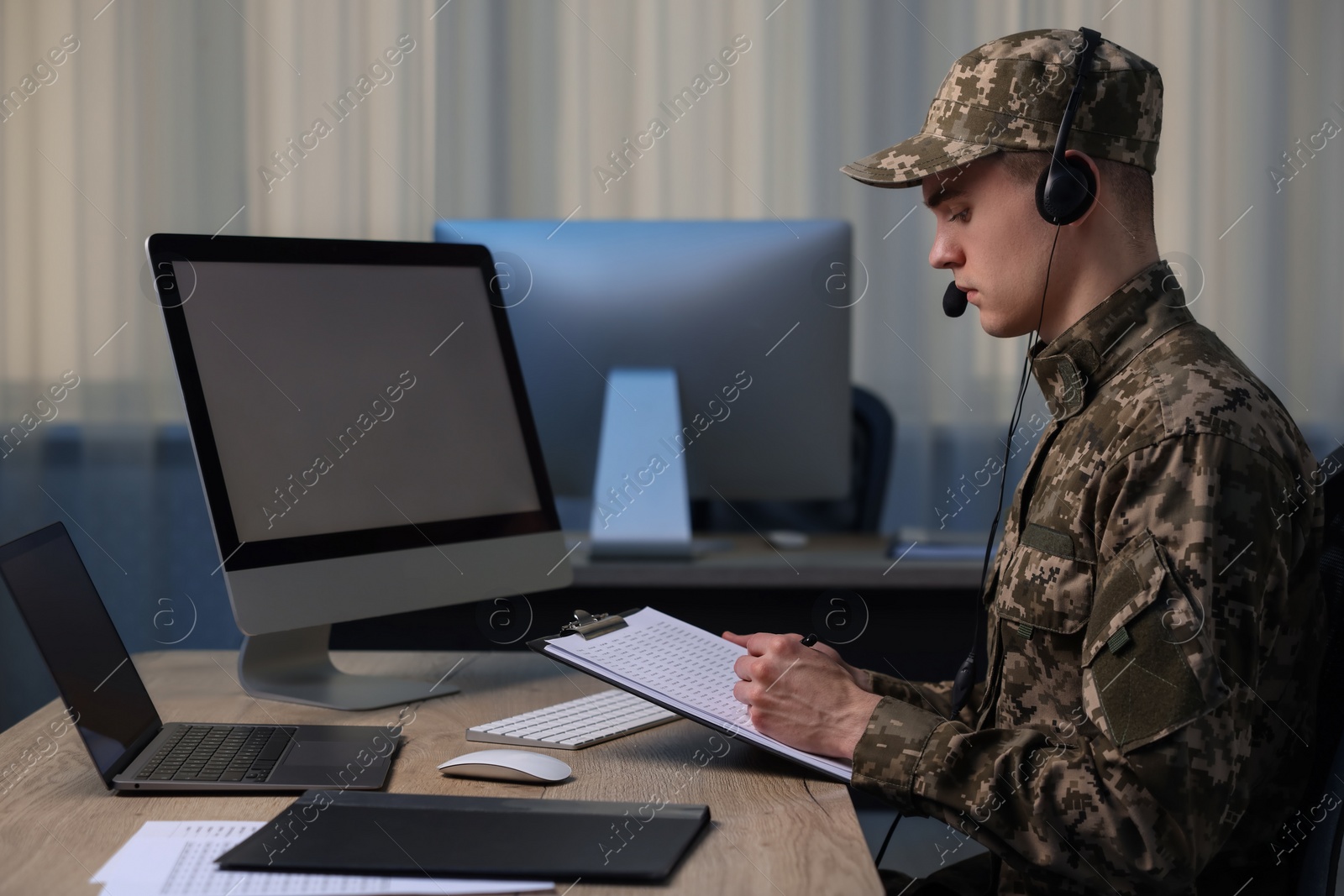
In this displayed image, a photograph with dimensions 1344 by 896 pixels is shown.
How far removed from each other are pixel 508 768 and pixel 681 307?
1.02m

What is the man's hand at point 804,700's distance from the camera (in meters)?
0.98

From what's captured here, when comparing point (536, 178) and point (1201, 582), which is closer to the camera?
point (1201, 582)

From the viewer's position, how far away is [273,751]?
1.01 m

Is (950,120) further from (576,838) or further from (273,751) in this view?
(273,751)

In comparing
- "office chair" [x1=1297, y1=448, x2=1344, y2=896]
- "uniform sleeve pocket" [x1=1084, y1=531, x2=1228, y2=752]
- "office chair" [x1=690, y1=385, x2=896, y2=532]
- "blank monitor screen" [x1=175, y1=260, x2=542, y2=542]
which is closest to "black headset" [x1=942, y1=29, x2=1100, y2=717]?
"uniform sleeve pocket" [x1=1084, y1=531, x2=1228, y2=752]

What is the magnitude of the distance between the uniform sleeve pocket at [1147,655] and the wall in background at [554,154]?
2.38m

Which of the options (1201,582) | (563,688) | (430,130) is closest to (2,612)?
(430,130)

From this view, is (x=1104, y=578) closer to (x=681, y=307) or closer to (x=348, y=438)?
(x=348, y=438)

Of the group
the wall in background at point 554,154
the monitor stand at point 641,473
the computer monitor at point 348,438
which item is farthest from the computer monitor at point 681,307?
the wall in background at point 554,154

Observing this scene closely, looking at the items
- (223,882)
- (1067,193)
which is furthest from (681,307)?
(223,882)

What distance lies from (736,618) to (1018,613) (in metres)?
0.95

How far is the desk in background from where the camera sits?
1854 mm

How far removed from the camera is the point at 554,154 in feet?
10.4

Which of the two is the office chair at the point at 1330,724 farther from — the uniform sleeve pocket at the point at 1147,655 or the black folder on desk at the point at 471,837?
the black folder on desk at the point at 471,837
